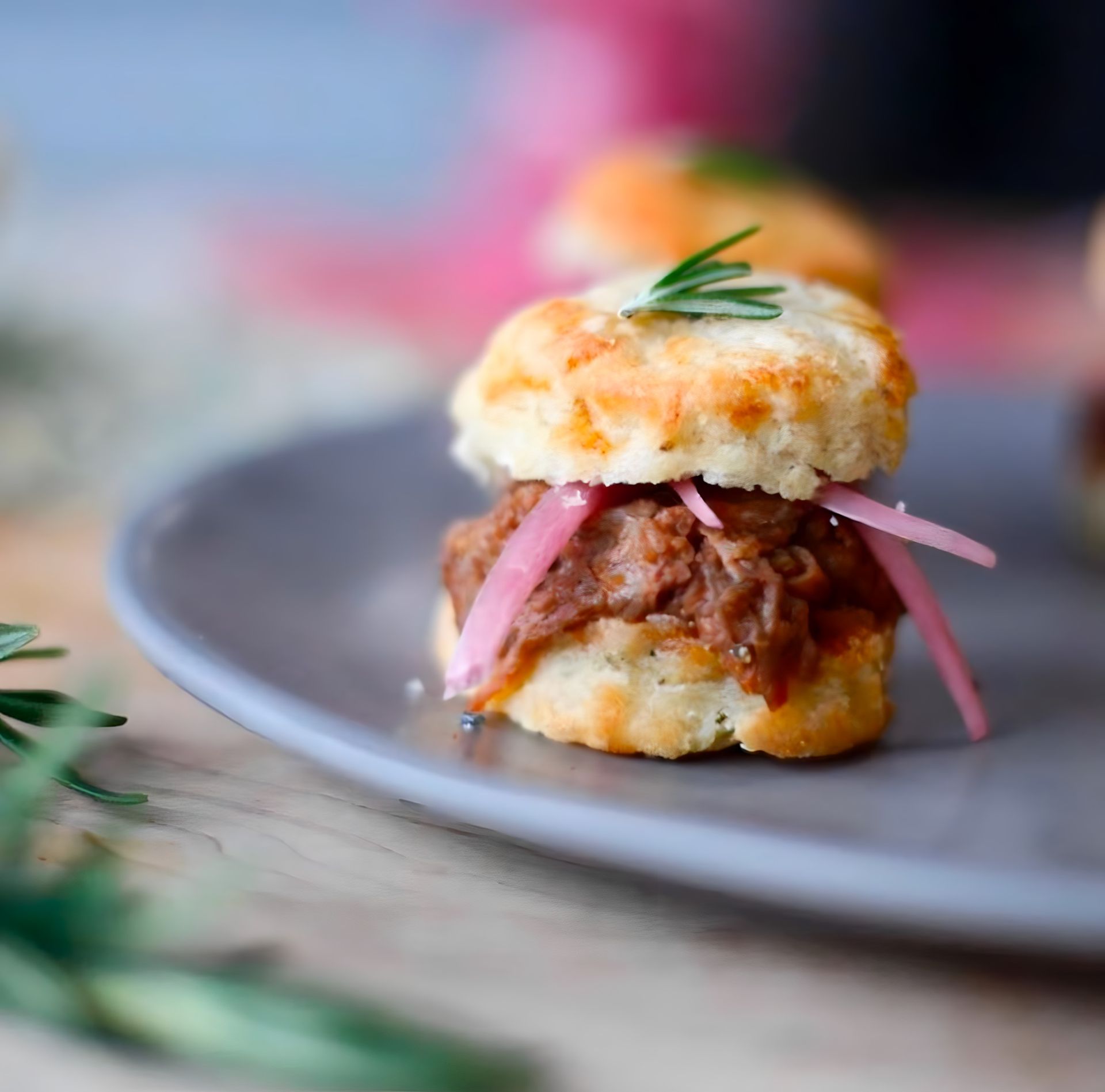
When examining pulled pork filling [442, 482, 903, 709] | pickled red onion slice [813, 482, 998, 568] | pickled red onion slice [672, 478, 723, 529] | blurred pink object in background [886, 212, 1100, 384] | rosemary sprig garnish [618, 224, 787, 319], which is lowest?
blurred pink object in background [886, 212, 1100, 384]

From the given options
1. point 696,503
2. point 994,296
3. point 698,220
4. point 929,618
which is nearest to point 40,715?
point 696,503

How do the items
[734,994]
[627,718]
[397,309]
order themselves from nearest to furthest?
[734,994] → [627,718] → [397,309]

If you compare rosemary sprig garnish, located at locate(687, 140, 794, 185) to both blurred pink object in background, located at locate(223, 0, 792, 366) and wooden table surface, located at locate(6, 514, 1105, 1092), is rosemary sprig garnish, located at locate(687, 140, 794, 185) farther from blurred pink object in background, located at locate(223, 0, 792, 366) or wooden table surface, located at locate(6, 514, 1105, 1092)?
blurred pink object in background, located at locate(223, 0, 792, 366)

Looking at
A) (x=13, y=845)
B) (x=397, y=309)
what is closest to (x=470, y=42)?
(x=397, y=309)

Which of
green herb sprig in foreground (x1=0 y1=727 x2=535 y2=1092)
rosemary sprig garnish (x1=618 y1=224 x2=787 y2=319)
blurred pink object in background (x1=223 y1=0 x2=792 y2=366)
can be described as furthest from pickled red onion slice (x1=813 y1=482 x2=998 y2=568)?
blurred pink object in background (x1=223 y1=0 x2=792 y2=366)

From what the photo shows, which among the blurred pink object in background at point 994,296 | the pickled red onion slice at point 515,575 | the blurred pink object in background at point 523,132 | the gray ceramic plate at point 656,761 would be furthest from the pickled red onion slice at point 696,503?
the blurred pink object in background at point 523,132

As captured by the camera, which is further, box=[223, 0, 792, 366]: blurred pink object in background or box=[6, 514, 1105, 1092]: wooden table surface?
box=[223, 0, 792, 366]: blurred pink object in background

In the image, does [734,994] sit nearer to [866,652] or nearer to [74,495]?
[866,652]
